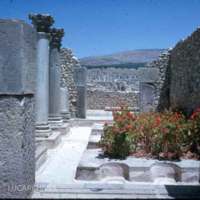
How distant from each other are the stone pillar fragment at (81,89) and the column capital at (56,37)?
4.82m

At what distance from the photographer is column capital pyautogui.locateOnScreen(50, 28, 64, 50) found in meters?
10.2

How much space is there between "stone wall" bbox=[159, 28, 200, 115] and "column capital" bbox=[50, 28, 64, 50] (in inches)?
171

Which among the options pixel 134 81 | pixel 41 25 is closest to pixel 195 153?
pixel 41 25

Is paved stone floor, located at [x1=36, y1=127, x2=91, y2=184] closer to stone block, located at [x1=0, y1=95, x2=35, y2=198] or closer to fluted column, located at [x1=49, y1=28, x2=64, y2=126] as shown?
fluted column, located at [x1=49, y1=28, x2=64, y2=126]

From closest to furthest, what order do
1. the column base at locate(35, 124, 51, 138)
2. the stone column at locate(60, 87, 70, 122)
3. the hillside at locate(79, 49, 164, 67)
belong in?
the column base at locate(35, 124, 51, 138), the stone column at locate(60, 87, 70, 122), the hillside at locate(79, 49, 164, 67)

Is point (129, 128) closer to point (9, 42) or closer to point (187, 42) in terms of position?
point (9, 42)

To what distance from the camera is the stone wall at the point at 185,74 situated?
443 inches

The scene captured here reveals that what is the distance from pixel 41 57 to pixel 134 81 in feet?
61.7

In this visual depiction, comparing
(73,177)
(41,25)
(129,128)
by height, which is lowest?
(73,177)

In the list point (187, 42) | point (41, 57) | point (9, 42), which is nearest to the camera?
point (9, 42)

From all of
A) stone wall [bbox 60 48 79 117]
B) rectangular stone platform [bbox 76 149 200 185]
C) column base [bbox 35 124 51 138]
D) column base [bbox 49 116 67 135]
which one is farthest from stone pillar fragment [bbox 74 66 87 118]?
rectangular stone platform [bbox 76 149 200 185]

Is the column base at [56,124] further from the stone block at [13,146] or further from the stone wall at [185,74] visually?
the stone block at [13,146]

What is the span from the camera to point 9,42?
4.23 metres

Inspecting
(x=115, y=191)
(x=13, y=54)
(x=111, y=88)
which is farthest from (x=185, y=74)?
(x=111, y=88)
